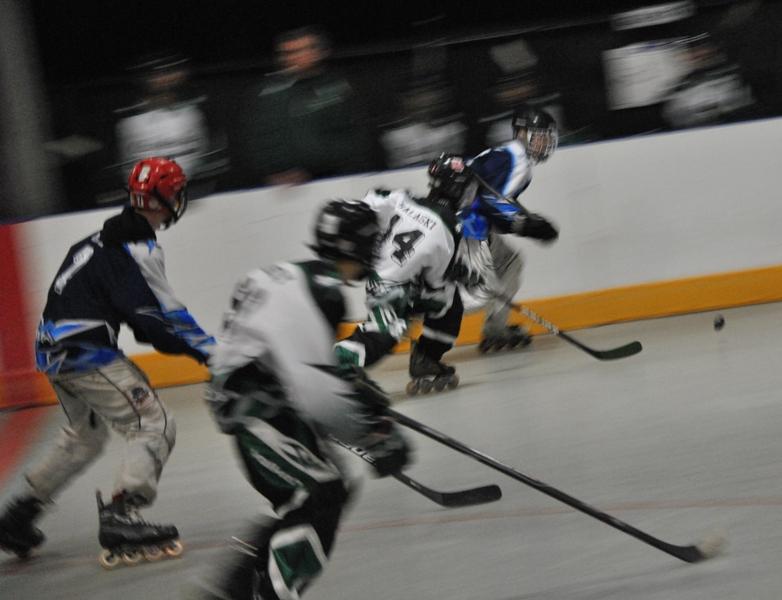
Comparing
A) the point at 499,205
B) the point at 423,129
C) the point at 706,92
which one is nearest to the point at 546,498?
the point at 499,205

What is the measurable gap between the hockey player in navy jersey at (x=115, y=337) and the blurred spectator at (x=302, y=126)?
3.09 meters

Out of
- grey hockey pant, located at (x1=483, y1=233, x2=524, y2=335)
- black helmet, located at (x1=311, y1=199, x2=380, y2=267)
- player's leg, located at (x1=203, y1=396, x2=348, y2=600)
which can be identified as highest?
black helmet, located at (x1=311, y1=199, x2=380, y2=267)

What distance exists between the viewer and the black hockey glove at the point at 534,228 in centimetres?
732

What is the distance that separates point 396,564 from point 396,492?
96cm

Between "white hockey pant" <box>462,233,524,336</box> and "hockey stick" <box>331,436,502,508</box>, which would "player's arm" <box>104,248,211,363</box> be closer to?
"hockey stick" <box>331,436,502,508</box>

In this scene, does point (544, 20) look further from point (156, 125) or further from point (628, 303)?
Answer: point (156, 125)

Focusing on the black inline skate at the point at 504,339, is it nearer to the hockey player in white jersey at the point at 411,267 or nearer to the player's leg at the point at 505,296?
the player's leg at the point at 505,296

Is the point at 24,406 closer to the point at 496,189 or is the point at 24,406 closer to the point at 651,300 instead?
the point at 496,189

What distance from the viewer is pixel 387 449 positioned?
329 centimetres

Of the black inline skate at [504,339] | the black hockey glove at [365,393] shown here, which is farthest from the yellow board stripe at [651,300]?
the black hockey glove at [365,393]

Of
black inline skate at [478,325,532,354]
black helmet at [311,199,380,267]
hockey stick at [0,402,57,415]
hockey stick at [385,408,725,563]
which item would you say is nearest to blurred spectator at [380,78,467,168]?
black inline skate at [478,325,532,354]

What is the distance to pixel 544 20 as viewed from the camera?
1069 centimetres

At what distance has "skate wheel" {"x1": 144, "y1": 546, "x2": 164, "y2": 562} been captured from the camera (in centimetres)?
459

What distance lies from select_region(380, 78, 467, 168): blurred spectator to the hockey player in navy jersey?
3.97 m
